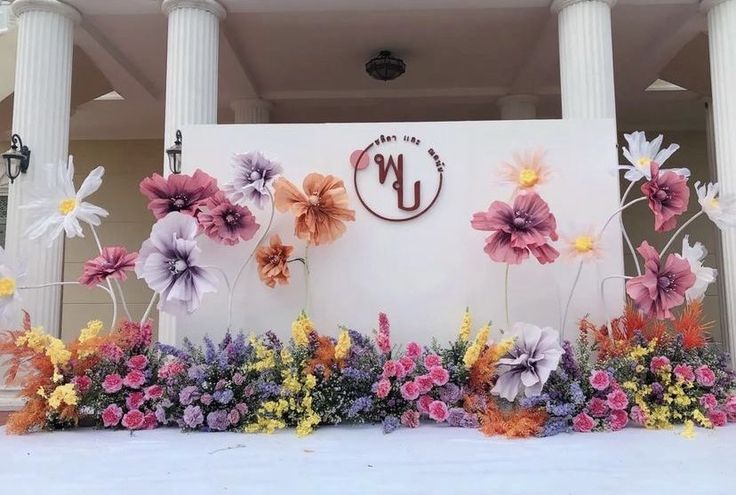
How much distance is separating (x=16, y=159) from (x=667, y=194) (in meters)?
4.89

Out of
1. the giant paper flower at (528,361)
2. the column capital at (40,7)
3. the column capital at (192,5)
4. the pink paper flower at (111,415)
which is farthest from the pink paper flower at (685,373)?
the column capital at (40,7)

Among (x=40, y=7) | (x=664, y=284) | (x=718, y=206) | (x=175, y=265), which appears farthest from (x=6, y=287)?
(x=40, y=7)

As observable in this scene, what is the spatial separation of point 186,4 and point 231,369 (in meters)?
3.67

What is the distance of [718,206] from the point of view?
2.93 meters

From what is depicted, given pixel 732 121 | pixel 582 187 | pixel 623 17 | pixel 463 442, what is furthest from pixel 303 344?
pixel 623 17

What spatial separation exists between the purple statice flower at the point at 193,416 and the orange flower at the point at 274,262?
2.10 feet

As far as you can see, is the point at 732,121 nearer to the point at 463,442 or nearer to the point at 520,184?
the point at 520,184

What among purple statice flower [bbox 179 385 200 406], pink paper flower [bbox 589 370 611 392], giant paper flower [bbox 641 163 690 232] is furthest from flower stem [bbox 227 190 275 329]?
giant paper flower [bbox 641 163 690 232]

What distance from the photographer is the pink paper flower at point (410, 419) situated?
2.66 meters

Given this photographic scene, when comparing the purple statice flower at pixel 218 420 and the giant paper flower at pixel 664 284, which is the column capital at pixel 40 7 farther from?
the giant paper flower at pixel 664 284

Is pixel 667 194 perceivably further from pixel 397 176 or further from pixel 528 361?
pixel 397 176

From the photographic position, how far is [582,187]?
299cm

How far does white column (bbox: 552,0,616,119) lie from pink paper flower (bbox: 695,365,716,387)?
2785 mm

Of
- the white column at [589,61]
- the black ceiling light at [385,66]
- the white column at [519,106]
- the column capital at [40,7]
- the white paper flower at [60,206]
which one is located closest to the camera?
the white paper flower at [60,206]
